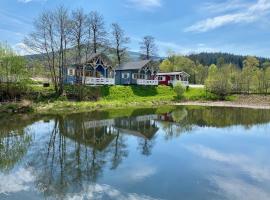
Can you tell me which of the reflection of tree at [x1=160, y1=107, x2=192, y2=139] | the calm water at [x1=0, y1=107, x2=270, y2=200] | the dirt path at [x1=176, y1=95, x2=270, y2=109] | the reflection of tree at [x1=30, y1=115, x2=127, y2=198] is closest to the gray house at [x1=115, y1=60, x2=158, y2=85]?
the dirt path at [x1=176, y1=95, x2=270, y2=109]

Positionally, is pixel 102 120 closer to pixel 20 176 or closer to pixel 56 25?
pixel 20 176

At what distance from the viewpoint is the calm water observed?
32.8 feet

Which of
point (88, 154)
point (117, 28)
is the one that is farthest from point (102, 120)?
point (117, 28)

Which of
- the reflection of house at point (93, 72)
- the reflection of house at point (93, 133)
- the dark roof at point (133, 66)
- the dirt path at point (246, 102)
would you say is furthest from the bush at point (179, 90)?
the reflection of house at point (93, 133)

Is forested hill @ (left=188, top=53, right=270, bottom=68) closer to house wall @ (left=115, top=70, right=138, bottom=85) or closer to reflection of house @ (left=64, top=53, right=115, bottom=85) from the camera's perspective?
house wall @ (left=115, top=70, right=138, bottom=85)

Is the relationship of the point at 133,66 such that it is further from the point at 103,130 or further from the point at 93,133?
the point at 93,133

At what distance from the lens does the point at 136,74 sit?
55.4 m

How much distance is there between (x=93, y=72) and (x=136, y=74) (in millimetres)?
9094

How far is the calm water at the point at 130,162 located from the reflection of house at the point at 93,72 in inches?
899

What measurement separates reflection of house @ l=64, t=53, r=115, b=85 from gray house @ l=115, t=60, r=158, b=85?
3648mm

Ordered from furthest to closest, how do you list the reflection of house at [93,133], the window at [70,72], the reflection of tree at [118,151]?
the window at [70,72] → the reflection of house at [93,133] → the reflection of tree at [118,151]

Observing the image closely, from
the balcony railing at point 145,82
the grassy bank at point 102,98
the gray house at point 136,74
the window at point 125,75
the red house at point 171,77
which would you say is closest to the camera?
the grassy bank at point 102,98

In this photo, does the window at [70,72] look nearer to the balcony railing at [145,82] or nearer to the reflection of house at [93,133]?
the balcony railing at [145,82]

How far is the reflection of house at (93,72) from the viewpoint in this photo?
153 feet
